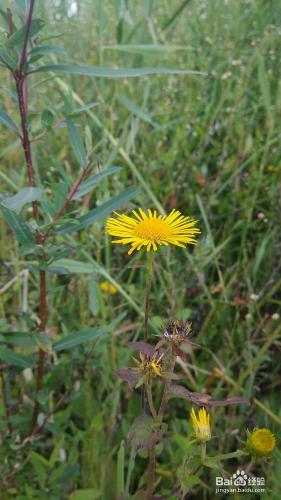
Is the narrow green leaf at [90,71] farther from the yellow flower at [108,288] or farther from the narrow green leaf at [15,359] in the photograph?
the yellow flower at [108,288]

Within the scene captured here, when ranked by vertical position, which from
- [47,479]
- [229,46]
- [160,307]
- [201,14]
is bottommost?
[47,479]

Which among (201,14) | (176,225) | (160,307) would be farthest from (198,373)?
(201,14)

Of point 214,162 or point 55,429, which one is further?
point 214,162

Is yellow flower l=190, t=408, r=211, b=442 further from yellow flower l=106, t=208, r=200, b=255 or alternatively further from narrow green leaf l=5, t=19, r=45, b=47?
Answer: narrow green leaf l=5, t=19, r=45, b=47

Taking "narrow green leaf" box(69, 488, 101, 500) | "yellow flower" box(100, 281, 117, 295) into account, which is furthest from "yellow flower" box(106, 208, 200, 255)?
"yellow flower" box(100, 281, 117, 295)

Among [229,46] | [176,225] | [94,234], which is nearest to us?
[176,225]

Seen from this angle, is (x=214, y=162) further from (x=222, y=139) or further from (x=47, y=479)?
(x=47, y=479)

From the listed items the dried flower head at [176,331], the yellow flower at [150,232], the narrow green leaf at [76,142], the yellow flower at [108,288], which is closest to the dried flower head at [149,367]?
the dried flower head at [176,331]
